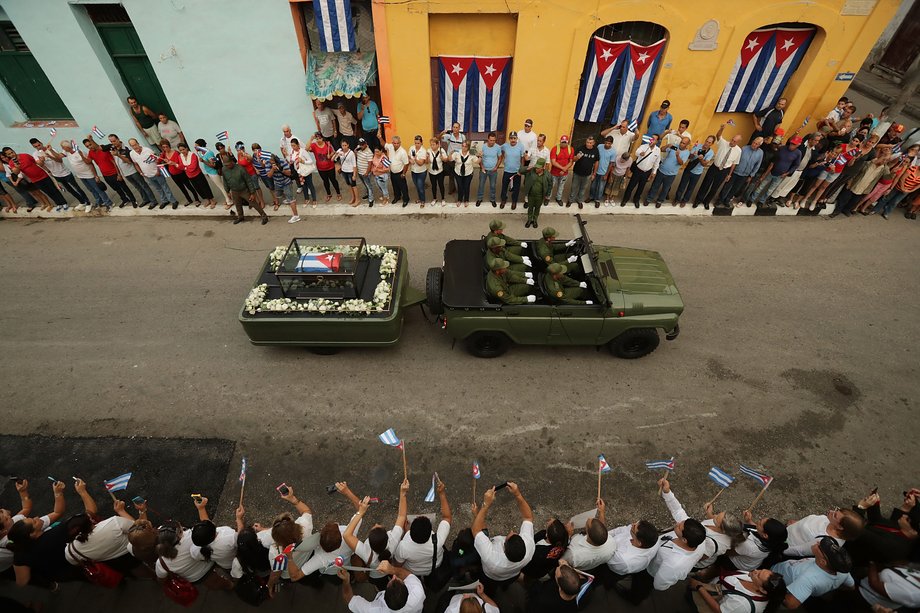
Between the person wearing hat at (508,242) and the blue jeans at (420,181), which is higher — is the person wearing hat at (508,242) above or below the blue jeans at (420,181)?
above

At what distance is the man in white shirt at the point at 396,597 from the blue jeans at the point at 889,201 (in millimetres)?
12122

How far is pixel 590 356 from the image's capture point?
6844 mm

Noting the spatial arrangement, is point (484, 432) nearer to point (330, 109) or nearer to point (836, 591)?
point (836, 591)

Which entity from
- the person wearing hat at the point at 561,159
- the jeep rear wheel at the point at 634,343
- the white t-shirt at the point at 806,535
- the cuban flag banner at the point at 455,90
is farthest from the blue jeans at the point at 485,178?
the white t-shirt at the point at 806,535

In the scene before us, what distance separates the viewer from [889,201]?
9.62 meters

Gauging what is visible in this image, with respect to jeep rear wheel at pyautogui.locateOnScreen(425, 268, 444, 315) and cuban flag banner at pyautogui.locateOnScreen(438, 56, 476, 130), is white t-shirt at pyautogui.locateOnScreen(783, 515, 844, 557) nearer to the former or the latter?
jeep rear wheel at pyautogui.locateOnScreen(425, 268, 444, 315)

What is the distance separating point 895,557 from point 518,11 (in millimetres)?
10324

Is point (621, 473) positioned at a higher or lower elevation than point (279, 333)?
lower

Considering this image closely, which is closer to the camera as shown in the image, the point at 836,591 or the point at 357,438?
the point at 836,591

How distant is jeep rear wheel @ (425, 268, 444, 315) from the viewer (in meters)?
6.45

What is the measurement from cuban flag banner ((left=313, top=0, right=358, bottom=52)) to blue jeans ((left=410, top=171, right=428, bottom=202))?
125 inches

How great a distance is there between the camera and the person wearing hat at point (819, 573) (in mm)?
3461

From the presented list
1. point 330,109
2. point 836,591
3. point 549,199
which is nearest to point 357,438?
point 836,591

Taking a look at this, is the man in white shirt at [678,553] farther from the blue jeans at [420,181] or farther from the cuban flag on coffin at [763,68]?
the cuban flag on coffin at [763,68]
